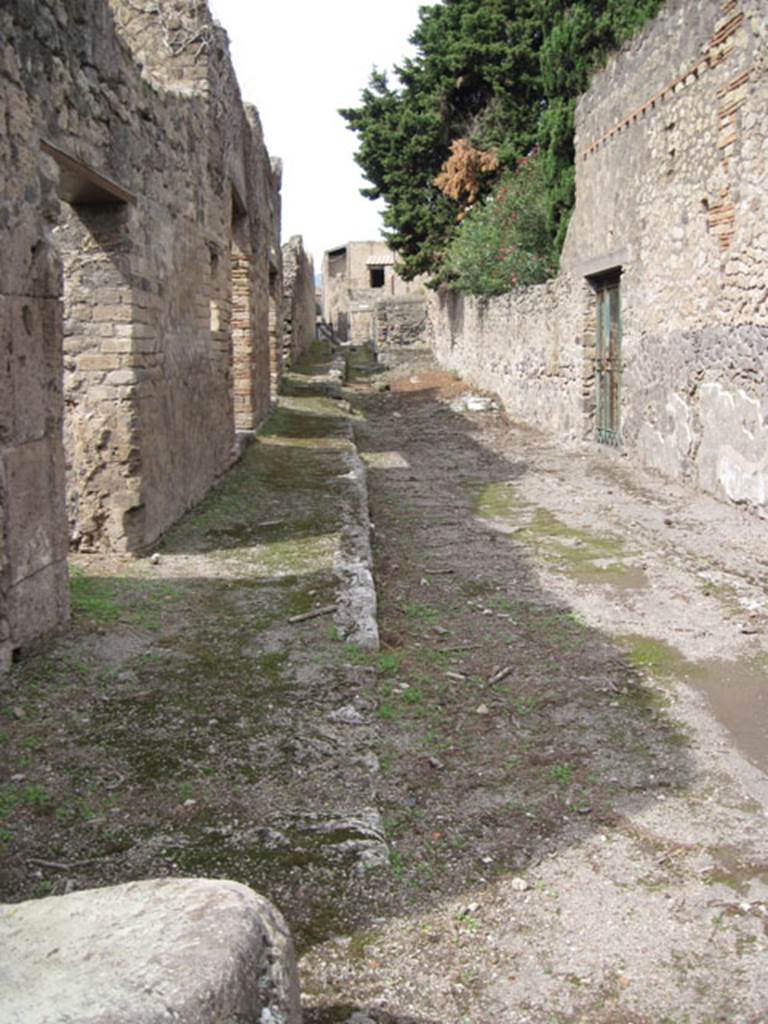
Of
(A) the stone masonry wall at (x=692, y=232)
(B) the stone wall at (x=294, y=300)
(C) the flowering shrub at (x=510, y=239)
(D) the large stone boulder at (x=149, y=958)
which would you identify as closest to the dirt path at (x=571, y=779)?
(D) the large stone boulder at (x=149, y=958)

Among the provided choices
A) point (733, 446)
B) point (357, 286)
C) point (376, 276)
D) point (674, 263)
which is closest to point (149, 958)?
point (733, 446)

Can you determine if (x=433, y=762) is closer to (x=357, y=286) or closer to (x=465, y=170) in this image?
(x=465, y=170)

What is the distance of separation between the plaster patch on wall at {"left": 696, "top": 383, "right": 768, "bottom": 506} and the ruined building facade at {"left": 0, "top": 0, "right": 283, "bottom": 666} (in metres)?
4.23

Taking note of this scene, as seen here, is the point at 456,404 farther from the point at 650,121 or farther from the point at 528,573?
the point at 528,573

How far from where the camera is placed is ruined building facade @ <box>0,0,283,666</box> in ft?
13.1

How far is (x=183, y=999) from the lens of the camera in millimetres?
1412

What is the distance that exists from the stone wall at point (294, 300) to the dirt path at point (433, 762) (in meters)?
14.3

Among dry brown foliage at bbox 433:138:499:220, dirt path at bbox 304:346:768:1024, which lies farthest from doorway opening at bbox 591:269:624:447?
dry brown foliage at bbox 433:138:499:220

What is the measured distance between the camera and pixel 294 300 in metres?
21.4

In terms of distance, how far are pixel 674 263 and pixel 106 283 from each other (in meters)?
5.53

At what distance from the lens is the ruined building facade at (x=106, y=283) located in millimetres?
4008

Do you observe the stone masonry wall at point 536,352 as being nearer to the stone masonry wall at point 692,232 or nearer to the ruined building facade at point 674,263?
the ruined building facade at point 674,263

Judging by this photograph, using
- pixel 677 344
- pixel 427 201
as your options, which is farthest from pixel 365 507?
pixel 427 201

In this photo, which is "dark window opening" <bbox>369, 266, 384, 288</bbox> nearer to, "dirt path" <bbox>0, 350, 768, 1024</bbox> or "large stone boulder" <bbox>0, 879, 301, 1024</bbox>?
"dirt path" <bbox>0, 350, 768, 1024</bbox>
